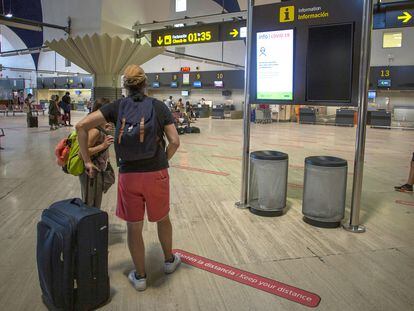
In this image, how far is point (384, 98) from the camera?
2400 cm

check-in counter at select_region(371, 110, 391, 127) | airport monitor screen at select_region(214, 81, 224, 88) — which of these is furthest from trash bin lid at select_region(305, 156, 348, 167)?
airport monitor screen at select_region(214, 81, 224, 88)

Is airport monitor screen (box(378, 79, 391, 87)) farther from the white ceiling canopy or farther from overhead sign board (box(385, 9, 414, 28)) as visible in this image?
the white ceiling canopy

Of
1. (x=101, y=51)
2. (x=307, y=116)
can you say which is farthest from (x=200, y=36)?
(x=307, y=116)

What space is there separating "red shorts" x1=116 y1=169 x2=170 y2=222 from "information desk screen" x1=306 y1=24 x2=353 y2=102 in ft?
8.76

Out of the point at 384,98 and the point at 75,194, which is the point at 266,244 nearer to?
the point at 75,194

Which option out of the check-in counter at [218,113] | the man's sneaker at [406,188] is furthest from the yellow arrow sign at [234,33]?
the check-in counter at [218,113]

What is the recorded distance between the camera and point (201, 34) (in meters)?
11.0

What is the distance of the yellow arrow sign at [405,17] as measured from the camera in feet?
27.5

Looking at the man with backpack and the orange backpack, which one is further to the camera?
the orange backpack

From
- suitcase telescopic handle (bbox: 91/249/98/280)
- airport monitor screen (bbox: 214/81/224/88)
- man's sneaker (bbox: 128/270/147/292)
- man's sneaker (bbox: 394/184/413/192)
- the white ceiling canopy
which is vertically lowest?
man's sneaker (bbox: 128/270/147/292)

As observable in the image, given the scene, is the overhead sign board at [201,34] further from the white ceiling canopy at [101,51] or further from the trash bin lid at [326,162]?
the trash bin lid at [326,162]

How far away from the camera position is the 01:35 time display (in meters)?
10.9

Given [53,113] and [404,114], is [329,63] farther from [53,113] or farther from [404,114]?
[404,114]

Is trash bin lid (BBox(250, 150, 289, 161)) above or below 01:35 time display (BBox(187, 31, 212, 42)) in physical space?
below
